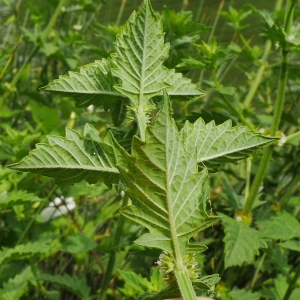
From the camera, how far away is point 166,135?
38 cm

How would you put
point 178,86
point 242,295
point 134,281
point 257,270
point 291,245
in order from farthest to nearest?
point 257,270, point 242,295, point 291,245, point 134,281, point 178,86

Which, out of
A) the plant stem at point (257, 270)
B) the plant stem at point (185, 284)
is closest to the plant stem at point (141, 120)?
the plant stem at point (185, 284)

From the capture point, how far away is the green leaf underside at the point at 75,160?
437 millimetres

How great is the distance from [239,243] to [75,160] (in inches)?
20.8

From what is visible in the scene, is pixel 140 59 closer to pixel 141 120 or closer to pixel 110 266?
pixel 141 120

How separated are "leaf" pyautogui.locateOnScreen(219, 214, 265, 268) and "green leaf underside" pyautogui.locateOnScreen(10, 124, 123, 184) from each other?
1.57ft

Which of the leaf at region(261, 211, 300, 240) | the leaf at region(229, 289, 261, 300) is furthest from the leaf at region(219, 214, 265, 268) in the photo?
the leaf at region(229, 289, 261, 300)

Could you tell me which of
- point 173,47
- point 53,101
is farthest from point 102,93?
point 53,101

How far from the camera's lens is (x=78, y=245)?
1.07 meters

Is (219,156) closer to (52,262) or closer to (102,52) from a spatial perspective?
(102,52)

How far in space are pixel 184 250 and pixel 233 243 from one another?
51 cm

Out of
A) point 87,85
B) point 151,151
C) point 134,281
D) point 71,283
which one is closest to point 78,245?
point 71,283

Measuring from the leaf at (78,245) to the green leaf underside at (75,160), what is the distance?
60 centimetres

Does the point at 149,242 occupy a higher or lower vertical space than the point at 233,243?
higher
